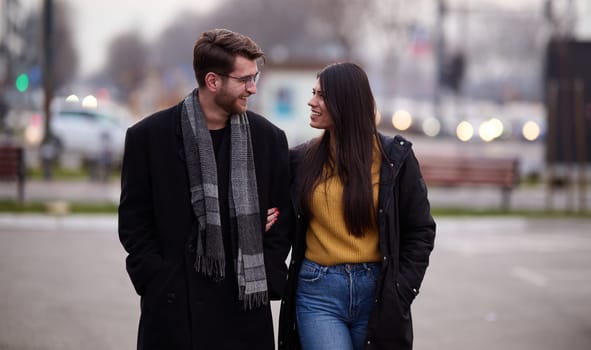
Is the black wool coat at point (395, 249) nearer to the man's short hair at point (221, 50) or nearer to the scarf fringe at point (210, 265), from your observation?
the scarf fringe at point (210, 265)

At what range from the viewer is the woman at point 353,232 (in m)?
4.18

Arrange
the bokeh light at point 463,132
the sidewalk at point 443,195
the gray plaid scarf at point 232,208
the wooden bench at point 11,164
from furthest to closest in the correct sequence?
1. the bokeh light at point 463,132
2. the sidewalk at point 443,195
3. the wooden bench at point 11,164
4. the gray plaid scarf at point 232,208

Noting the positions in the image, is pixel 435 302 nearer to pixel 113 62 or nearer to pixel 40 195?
pixel 40 195

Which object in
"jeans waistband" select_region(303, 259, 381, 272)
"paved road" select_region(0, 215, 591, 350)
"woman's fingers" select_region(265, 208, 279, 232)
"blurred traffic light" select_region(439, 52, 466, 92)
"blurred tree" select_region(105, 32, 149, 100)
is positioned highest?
"blurred tree" select_region(105, 32, 149, 100)

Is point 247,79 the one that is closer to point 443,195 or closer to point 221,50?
point 221,50

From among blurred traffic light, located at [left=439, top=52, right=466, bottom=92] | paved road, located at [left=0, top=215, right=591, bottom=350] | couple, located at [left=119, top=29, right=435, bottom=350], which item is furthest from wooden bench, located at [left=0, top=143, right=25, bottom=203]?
blurred traffic light, located at [left=439, top=52, right=466, bottom=92]

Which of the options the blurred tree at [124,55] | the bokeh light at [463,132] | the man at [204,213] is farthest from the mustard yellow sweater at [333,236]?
the blurred tree at [124,55]

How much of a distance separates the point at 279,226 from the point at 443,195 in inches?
715

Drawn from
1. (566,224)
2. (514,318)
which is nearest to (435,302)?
(514,318)

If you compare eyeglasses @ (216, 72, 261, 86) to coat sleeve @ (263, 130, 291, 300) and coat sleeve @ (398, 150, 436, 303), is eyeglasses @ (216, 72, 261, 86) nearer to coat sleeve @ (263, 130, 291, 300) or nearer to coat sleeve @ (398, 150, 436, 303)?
coat sleeve @ (263, 130, 291, 300)

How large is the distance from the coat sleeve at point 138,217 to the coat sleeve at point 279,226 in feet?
1.58

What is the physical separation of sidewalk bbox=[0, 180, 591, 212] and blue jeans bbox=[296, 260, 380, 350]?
14.1 m

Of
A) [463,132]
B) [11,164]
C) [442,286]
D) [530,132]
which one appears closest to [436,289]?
[442,286]

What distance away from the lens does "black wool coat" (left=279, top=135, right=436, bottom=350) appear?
4156 mm
